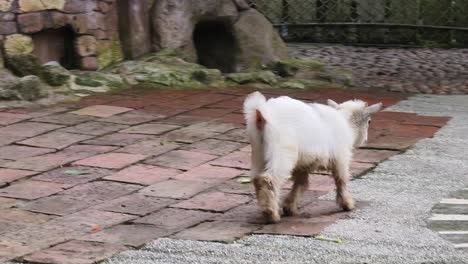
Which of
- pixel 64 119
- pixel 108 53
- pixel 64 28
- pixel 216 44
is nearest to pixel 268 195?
pixel 64 119

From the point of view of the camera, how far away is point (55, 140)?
695 centimetres

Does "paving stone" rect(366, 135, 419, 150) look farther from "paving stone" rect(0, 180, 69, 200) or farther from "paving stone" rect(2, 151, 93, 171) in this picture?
"paving stone" rect(0, 180, 69, 200)

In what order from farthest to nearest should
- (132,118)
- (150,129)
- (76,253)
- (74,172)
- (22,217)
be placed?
(132,118), (150,129), (74,172), (22,217), (76,253)

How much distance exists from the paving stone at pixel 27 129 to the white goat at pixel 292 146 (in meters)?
2.65

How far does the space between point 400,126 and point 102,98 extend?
275 centimetres

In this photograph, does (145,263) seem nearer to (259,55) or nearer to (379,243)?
(379,243)

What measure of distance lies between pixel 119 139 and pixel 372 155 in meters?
1.92

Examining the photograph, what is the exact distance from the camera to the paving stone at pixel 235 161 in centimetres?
643

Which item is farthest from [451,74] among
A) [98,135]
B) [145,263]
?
[145,263]

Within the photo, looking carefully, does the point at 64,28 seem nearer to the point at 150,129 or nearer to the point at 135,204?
the point at 150,129

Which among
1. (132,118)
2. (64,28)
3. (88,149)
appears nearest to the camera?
(88,149)

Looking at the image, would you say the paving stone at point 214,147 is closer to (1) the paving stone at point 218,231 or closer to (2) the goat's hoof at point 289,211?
(2) the goat's hoof at point 289,211

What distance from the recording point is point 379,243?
15.1 feet

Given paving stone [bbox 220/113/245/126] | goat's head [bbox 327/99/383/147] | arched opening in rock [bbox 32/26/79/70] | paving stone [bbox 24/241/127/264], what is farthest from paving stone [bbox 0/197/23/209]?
arched opening in rock [bbox 32/26/79/70]
